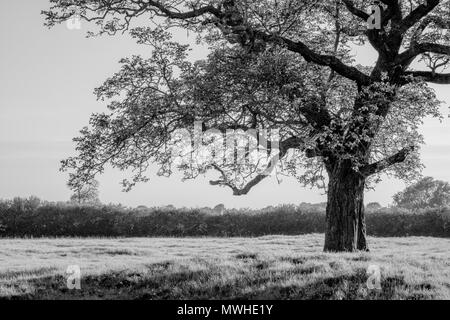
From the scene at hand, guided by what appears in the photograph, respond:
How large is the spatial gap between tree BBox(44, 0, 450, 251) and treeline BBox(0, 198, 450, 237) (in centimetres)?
2743

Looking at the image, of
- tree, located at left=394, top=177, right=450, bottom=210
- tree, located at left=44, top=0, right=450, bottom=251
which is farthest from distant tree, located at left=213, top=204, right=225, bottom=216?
tree, located at left=394, top=177, right=450, bottom=210

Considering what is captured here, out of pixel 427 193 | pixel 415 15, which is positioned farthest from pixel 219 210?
pixel 427 193

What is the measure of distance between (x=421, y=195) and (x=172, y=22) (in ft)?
245

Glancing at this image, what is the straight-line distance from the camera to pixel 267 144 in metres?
19.4

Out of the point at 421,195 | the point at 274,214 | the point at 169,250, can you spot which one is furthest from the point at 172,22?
the point at 421,195

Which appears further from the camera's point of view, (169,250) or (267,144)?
(169,250)

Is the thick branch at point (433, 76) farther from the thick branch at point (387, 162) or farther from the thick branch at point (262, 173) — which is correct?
the thick branch at point (262, 173)

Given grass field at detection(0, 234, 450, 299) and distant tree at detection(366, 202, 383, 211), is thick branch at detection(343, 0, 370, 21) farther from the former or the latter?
distant tree at detection(366, 202, 383, 211)

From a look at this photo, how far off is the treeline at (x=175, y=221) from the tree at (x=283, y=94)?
27.4 meters

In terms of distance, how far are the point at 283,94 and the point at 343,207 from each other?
5.23 meters

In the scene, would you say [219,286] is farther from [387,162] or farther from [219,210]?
[219,210]

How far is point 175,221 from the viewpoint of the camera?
49094 millimetres

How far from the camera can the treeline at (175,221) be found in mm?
47688
